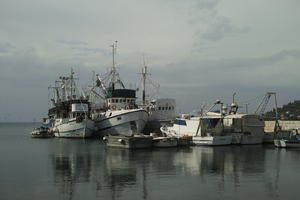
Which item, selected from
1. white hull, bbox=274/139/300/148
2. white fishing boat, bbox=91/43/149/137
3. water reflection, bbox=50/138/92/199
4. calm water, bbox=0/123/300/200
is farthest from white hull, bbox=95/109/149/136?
white hull, bbox=274/139/300/148

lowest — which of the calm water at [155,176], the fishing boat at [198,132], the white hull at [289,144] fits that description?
the calm water at [155,176]

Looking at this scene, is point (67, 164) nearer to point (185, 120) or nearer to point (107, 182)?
point (107, 182)

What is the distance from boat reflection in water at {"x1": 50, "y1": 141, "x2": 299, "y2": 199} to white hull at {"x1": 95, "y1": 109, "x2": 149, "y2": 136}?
26636mm

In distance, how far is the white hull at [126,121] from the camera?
7719cm

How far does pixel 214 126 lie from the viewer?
63219 millimetres

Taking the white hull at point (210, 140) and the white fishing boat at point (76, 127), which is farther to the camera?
the white fishing boat at point (76, 127)

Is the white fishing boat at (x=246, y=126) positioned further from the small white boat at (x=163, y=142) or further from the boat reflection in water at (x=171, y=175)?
the boat reflection in water at (x=171, y=175)


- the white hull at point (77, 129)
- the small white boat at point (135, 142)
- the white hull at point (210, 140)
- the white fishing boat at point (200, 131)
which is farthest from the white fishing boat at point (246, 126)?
the white hull at point (77, 129)

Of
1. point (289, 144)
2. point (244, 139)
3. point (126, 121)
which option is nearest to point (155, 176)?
point (289, 144)

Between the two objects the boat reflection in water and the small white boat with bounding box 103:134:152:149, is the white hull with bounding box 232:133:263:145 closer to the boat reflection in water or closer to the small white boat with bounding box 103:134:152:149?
the boat reflection in water

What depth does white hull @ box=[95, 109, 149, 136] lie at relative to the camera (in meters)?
77.2

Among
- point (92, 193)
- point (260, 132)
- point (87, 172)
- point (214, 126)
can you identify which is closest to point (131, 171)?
point (87, 172)

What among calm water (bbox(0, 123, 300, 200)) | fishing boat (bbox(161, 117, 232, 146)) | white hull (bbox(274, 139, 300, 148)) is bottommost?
calm water (bbox(0, 123, 300, 200))

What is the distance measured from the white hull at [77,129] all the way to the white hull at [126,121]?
4552 mm
